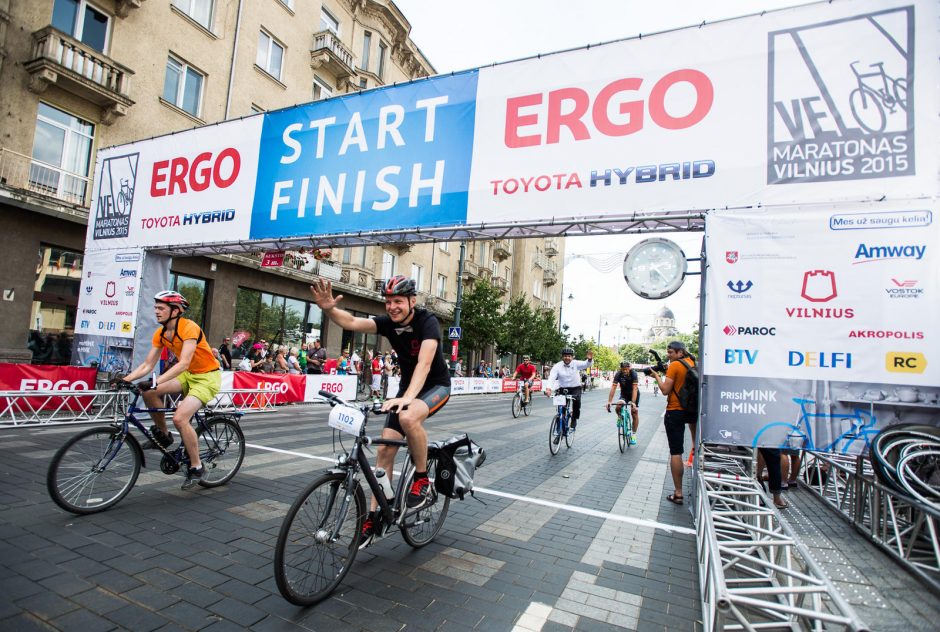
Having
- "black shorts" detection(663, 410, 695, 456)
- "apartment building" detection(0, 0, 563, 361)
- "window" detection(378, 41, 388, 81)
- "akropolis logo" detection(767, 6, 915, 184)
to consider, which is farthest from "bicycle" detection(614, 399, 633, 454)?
"window" detection(378, 41, 388, 81)

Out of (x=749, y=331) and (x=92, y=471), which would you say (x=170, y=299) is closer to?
(x=92, y=471)

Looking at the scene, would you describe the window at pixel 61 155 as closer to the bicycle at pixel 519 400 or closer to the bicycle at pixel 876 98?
the bicycle at pixel 519 400

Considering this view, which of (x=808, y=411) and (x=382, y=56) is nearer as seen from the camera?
(x=808, y=411)

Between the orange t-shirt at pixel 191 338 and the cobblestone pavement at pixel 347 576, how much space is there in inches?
52.9

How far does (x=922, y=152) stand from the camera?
5359mm

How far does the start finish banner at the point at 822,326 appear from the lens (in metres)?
5.04

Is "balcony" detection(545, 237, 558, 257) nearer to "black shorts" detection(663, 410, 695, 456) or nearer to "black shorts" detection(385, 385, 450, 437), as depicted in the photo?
"black shorts" detection(663, 410, 695, 456)

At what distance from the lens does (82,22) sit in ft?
47.2

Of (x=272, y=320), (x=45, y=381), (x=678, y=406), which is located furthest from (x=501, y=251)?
(x=678, y=406)

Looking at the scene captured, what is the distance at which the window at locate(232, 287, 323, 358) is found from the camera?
1972 cm

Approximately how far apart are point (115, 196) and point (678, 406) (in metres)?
12.7

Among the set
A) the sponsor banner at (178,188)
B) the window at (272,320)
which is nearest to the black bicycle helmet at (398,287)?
the sponsor banner at (178,188)

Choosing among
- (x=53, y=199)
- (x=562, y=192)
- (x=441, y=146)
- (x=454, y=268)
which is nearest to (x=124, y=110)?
(x=53, y=199)

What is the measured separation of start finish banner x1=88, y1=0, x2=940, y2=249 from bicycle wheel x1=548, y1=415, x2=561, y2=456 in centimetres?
407
